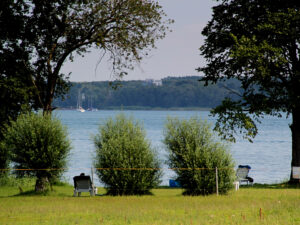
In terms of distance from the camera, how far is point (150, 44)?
31.3 m

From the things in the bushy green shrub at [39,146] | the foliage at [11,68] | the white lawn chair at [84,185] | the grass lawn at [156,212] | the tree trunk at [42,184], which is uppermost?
the foliage at [11,68]

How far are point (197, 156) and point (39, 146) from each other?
8194mm

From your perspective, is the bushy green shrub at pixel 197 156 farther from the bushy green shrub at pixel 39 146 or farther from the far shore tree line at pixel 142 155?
the bushy green shrub at pixel 39 146

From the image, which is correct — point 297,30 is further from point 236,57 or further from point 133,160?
point 133,160

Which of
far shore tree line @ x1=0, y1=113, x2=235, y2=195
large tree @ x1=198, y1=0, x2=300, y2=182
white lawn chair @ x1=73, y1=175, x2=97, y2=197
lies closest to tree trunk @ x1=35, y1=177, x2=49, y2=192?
far shore tree line @ x1=0, y1=113, x2=235, y2=195

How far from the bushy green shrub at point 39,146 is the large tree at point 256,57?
Answer: 8806 millimetres

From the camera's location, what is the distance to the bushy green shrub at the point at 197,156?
22.9 meters

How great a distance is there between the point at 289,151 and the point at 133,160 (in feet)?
230

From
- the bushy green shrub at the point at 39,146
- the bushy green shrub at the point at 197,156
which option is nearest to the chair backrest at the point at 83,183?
the bushy green shrub at the point at 39,146

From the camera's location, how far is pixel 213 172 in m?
22.9

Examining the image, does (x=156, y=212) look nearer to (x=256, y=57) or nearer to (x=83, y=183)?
(x=83, y=183)

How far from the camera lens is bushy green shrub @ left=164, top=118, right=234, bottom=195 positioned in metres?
22.9

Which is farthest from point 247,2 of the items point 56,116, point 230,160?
point 56,116

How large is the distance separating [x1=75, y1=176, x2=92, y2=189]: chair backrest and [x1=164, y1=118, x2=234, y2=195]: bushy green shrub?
3.98m
